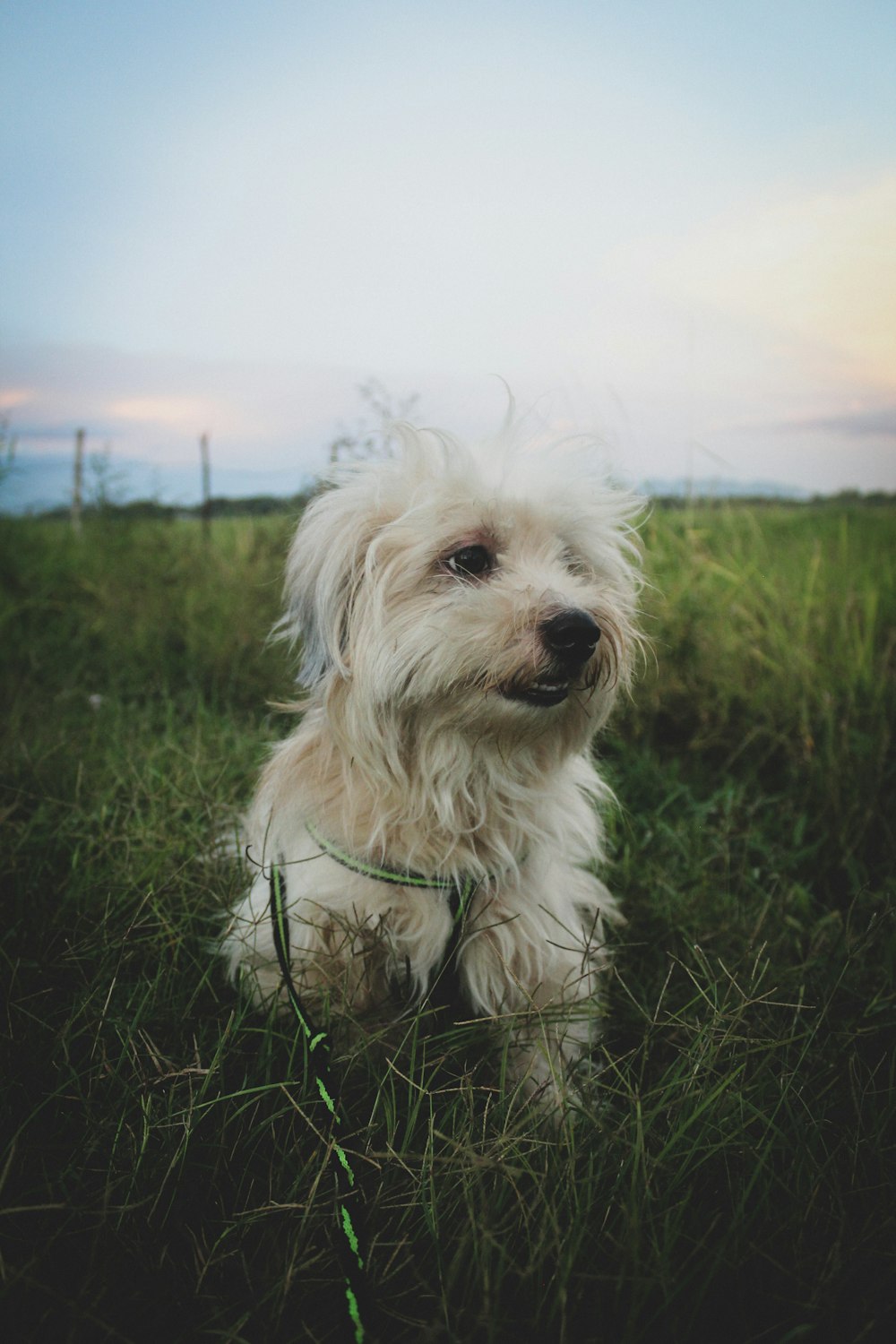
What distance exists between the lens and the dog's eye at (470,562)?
1.93 m

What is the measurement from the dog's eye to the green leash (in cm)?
81

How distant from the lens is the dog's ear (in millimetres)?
1934

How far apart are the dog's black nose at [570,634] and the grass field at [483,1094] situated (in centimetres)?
74

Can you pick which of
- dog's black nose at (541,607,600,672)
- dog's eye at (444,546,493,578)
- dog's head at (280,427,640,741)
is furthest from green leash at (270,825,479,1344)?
dog's eye at (444,546,493,578)

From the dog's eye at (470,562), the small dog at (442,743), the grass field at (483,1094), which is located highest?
the dog's eye at (470,562)

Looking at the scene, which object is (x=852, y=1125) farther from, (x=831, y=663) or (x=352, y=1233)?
(x=831, y=663)

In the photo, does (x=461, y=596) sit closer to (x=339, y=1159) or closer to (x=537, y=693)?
(x=537, y=693)

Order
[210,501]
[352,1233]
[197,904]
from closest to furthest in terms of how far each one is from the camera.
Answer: [352,1233] → [197,904] → [210,501]

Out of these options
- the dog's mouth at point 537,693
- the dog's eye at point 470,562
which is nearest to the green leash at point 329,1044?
the dog's mouth at point 537,693

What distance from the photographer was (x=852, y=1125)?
1576mm

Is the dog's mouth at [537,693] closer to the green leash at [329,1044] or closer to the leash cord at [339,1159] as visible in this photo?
the green leash at [329,1044]

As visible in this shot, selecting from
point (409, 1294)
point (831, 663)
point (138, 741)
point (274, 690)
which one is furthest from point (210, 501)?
point (409, 1294)

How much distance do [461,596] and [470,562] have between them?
0.15 meters

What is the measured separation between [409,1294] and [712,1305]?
19.6 inches
